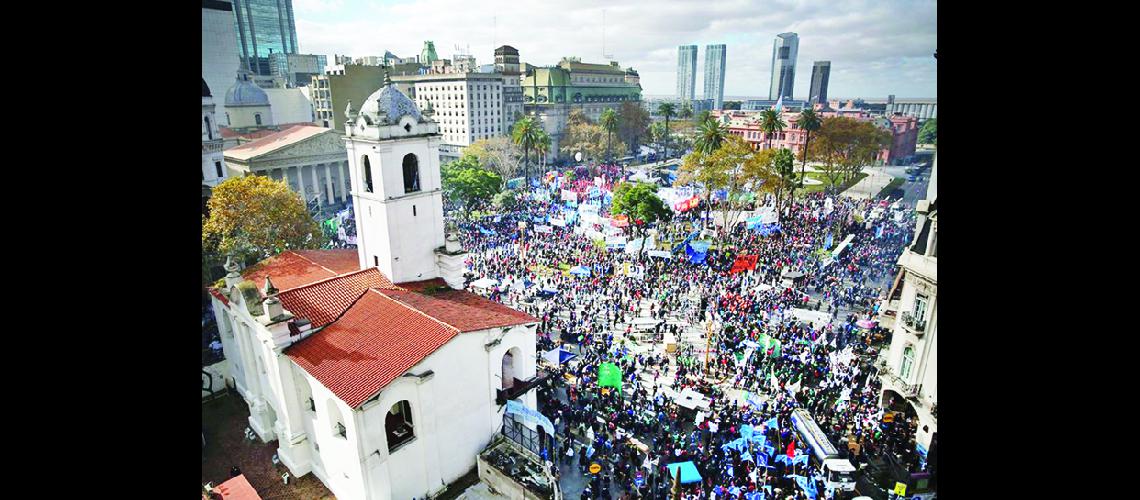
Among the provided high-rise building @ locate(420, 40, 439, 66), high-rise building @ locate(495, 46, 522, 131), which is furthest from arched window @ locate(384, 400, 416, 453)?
high-rise building @ locate(420, 40, 439, 66)

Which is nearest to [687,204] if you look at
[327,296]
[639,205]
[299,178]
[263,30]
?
[639,205]

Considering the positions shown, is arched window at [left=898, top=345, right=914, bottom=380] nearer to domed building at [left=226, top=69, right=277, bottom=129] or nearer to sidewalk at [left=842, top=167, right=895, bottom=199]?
sidewalk at [left=842, top=167, right=895, bottom=199]

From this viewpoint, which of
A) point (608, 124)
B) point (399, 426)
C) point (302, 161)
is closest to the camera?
point (399, 426)

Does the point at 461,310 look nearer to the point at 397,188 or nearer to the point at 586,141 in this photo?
the point at 397,188

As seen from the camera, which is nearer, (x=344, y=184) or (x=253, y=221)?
(x=253, y=221)

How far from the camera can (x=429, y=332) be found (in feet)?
62.1

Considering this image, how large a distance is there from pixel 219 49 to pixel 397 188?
78209mm

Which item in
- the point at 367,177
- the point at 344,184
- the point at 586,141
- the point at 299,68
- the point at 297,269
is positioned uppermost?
the point at 299,68

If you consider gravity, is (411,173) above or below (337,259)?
above

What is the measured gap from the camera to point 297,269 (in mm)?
24938

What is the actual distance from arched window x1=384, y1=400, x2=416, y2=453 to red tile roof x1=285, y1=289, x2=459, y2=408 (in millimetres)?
2116

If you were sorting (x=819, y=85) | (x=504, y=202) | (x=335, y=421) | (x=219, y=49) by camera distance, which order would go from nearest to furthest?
(x=335, y=421)
(x=504, y=202)
(x=219, y=49)
(x=819, y=85)

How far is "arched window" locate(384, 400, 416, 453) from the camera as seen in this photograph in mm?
18800
